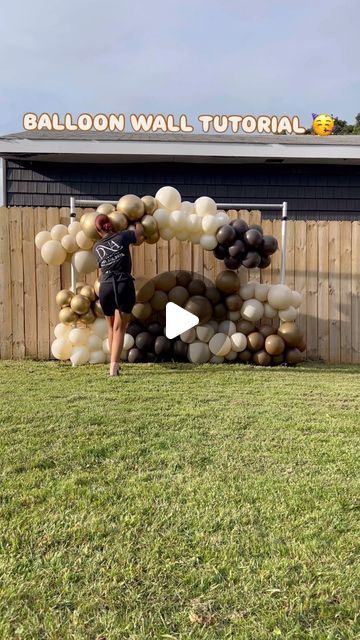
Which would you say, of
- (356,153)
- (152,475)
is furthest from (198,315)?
(356,153)

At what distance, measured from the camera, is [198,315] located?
5.90 metres

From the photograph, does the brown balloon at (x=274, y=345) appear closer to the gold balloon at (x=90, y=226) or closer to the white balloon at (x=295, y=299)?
the white balloon at (x=295, y=299)

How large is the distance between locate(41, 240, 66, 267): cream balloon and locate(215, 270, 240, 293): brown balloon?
73.7 inches

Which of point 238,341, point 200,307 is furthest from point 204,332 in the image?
point 238,341

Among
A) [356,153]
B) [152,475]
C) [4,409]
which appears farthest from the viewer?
[356,153]

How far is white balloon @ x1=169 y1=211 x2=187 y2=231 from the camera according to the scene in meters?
5.85

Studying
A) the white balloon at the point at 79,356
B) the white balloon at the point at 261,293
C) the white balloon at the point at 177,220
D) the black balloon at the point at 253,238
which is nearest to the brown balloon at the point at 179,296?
the white balloon at the point at 177,220

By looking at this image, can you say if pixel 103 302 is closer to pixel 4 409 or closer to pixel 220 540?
pixel 4 409

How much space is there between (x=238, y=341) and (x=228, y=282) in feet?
2.35

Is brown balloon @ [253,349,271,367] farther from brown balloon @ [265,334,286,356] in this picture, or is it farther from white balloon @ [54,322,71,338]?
white balloon @ [54,322,71,338]

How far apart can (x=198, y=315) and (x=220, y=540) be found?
4057mm

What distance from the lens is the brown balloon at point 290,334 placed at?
235 inches

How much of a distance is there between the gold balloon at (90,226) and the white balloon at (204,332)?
158 centimetres

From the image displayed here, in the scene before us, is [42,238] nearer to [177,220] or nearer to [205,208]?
[177,220]
